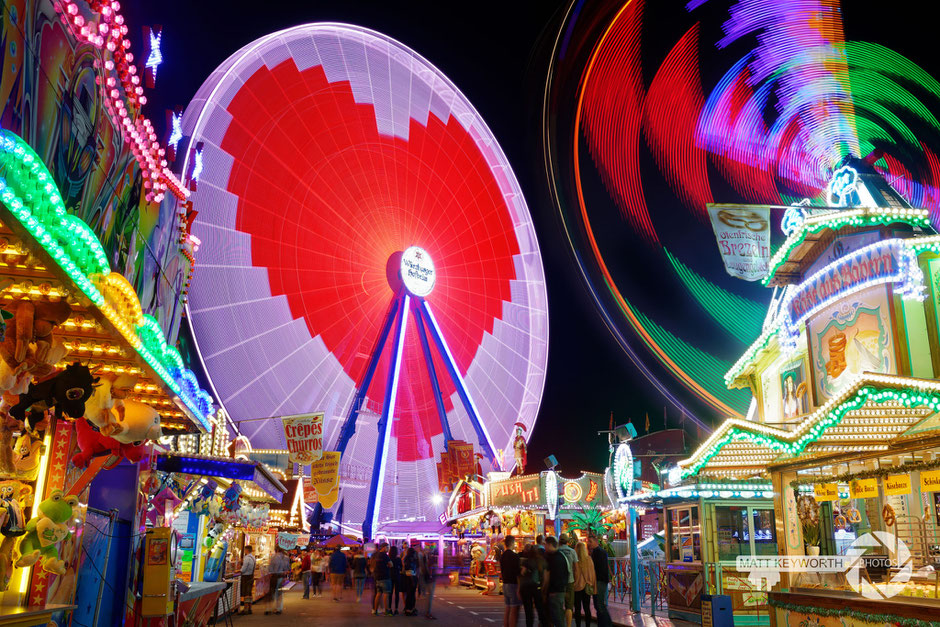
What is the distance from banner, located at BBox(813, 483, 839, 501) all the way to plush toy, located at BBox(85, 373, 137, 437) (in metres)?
9.49

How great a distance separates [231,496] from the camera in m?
15.3

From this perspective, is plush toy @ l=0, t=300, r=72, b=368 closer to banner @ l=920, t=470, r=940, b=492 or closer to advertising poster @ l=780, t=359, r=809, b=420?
banner @ l=920, t=470, r=940, b=492

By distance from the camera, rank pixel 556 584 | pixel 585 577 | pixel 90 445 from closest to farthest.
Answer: pixel 90 445 → pixel 556 584 → pixel 585 577

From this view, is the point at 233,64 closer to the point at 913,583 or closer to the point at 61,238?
the point at 61,238

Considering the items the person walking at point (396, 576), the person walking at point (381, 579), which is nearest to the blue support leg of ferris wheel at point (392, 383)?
the person walking at point (396, 576)

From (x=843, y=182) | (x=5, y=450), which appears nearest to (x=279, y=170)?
(x=843, y=182)

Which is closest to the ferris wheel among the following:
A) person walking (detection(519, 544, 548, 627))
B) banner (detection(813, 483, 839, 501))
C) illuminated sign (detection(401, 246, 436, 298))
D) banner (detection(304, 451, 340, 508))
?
illuminated sign (detection(401, 246, 436, 298))

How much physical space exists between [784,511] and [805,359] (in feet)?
8.37

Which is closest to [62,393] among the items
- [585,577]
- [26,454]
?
[26,454]

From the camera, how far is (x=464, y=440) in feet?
113

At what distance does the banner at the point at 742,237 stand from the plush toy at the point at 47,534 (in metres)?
9.72

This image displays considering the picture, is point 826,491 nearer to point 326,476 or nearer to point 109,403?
point 109,403

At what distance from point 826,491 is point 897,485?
1.57 metres

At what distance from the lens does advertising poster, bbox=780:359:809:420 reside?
12.2m
